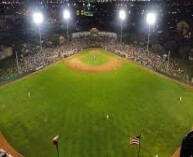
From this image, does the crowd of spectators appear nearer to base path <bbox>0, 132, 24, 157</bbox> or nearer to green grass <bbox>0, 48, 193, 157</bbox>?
green grass <bbox>0, 48, 193, 157</bbox>

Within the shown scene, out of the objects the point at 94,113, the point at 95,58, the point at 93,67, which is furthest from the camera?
A: the point at 95,58

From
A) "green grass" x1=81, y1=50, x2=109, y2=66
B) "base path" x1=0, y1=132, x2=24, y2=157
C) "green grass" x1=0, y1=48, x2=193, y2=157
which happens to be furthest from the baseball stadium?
"green grass" x1=81, y1=50, x2=109, y2=66

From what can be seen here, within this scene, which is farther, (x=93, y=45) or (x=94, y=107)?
(x=93, y=45)

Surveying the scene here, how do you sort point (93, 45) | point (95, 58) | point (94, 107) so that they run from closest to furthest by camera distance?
point (94, 107) < point (95, 58) < point (93, 45)

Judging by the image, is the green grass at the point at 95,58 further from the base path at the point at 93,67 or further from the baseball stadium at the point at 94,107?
the base path at the point at 93,67

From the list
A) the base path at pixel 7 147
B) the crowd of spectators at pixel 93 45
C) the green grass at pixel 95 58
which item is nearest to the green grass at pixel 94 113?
the base path at pixel 7 147

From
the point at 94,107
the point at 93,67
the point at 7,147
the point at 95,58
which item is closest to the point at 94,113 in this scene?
the point at 94,107

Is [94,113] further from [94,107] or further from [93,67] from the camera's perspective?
[93,67]
